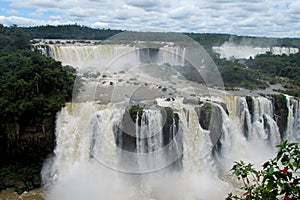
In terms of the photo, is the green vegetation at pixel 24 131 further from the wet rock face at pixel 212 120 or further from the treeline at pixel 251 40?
the treeline at pixel 251 40

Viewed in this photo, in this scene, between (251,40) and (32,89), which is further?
(251,40)

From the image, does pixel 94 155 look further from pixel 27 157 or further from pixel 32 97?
pixel 32 97

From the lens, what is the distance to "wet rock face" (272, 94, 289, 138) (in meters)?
11.6

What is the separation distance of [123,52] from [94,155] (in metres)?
8.80

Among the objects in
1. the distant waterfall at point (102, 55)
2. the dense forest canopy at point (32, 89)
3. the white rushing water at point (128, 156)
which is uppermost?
the distant waterfall at point (102, 55)

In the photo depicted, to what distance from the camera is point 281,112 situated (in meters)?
11.7

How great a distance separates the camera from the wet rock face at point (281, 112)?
38.2 ft

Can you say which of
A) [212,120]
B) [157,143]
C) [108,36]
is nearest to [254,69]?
[212,120]

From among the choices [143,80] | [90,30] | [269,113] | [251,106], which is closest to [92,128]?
[143,80]

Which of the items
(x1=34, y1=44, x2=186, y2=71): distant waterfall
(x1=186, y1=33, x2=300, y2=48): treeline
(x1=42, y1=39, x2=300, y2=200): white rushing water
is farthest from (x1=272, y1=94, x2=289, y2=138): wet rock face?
(x1=186, y1=33, x2=300, y2=48): treeline

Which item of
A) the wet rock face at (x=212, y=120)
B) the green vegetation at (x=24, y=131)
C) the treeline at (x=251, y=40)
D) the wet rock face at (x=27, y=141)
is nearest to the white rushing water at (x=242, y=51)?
the treeline at (x=251, y=40)

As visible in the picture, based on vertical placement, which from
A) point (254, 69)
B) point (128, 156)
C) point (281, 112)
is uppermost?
point (254, 69)

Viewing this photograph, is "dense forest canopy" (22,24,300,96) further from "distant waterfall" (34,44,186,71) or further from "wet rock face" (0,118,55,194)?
"wet rock face" (0,118,55,194)

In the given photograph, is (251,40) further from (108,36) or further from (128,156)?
(128,156)
